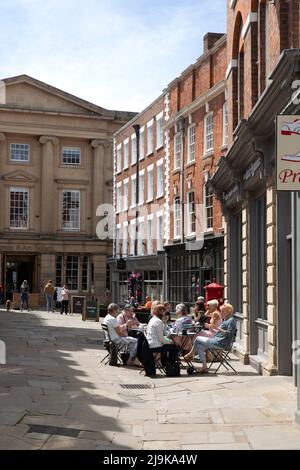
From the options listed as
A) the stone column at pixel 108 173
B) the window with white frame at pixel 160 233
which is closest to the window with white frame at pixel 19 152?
the stone column at pixel 108 173

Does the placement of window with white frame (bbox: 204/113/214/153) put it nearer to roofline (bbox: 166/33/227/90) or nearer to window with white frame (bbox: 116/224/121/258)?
roofline (bbox: 166/33/227/90)

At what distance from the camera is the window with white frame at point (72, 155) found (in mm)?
53906

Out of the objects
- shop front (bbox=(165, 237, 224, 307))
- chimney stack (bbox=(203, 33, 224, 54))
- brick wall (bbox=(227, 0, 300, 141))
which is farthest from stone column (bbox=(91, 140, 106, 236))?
brick wall (bbox=(227, 0, 300, 141))

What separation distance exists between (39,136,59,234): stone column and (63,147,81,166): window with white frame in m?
1.25

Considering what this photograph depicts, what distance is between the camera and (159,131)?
36812mm

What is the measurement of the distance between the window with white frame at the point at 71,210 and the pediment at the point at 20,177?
2.77m

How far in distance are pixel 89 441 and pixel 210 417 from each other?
2.10 meters

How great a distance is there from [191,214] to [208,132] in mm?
3843

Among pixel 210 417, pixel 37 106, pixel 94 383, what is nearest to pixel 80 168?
pixel 37 106

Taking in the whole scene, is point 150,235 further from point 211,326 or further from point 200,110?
point 211,326

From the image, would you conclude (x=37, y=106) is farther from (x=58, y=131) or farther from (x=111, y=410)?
(x=111, y=410)

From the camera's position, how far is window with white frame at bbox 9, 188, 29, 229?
5162 cm

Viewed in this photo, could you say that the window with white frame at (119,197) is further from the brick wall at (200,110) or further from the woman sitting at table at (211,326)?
the woman sitting at table at (211,326)

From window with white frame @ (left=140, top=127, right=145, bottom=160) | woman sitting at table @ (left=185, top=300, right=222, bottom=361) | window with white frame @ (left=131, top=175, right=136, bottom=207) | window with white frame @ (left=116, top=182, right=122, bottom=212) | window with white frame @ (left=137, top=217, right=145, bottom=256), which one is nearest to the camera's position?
woman sitting at table @ (left=185, top=300, right=222, bottom=361)
